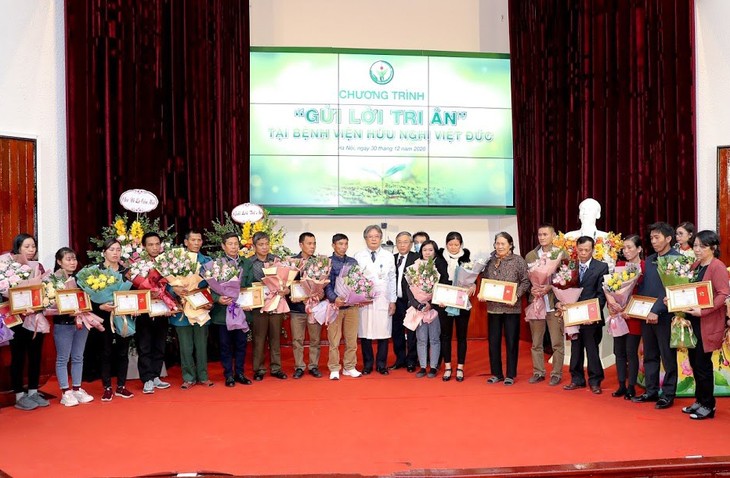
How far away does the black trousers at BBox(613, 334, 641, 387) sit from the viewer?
18.5 feet

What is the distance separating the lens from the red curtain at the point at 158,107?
7316 millimetres

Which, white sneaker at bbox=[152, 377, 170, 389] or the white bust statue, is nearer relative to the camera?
white sneaker at bbox=[152, 377, 170, 389]

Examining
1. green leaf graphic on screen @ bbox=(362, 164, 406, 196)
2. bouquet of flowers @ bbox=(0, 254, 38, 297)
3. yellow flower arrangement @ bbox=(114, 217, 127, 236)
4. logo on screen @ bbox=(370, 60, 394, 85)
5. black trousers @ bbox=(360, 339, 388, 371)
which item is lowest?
black trousers @ bbox=(360, 339, 388, 371)

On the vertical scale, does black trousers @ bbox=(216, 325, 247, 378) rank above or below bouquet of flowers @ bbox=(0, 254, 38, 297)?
below

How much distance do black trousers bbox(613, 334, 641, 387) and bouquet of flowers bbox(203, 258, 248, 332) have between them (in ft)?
10.1

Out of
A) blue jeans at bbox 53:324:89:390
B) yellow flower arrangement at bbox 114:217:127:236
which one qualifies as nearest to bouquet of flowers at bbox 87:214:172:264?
yellow flower arrangement at bbox 114:217:127:236

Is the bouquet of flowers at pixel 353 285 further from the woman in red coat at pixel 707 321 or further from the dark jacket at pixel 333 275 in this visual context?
the woman in red coat at pixel 707 321

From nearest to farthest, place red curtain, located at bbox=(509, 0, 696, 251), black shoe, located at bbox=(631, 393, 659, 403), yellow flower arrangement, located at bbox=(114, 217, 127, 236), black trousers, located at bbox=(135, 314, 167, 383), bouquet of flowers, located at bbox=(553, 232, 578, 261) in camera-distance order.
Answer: black shoe, located at bbox=(631, 393, 659, 403) → black trousers, located at bbox=(135, 314, 167, 383) → bouquet of flowers, located at bbox=(553, 232, 578, 261) → yellow flower arrangement, located at bbox=(114, 217, 127, 236) → red curtain, located at bbox=(509, 0, 696, 251)

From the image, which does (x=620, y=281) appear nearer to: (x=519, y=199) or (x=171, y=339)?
(x=519, y=199)

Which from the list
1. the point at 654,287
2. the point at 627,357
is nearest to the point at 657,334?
the point at 654,287

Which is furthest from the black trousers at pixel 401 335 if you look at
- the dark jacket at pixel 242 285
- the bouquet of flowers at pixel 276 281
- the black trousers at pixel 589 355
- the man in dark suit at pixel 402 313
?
the black trousers at pixel 589 355

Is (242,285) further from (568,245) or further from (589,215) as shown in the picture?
(589,215)

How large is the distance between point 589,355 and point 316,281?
235cm

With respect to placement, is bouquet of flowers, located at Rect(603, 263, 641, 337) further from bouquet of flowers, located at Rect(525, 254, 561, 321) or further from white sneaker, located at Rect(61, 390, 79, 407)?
white sneaker, located at Rect(61, 390, 79, 407)
